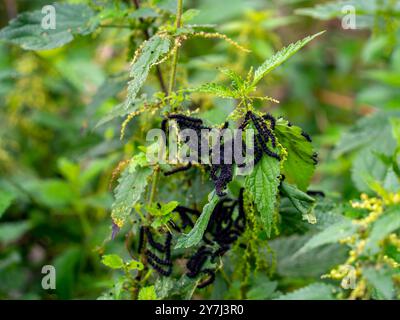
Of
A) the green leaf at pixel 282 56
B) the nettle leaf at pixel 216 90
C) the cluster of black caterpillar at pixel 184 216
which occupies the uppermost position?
the green leaf at pixel 282 56

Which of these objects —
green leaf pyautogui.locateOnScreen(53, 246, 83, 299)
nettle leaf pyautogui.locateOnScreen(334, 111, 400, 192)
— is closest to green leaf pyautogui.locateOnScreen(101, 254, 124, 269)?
green leaf pyautogui.locateOnScreen(53, 246, 83, 299)

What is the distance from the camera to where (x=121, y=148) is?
6.24 ft

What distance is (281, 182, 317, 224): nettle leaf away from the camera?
1263 mm

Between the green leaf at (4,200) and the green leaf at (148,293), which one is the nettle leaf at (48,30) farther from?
the green leaf at (148,293)

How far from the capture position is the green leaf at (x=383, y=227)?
106cm

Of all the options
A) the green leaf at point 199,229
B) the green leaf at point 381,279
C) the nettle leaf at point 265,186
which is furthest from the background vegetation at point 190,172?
the green leaf at point 199,229

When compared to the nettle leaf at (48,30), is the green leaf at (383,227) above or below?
below

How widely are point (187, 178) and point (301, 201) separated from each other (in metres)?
0.36

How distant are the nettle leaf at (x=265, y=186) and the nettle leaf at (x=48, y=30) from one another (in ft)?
2.14

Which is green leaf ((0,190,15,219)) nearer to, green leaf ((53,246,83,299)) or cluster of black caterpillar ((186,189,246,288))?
green leaf ((53,246,83,299))

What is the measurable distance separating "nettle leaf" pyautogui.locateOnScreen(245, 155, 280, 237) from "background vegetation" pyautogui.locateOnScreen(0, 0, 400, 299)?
112 mm

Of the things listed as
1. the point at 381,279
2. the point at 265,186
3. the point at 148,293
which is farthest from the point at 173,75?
the point at 381,279

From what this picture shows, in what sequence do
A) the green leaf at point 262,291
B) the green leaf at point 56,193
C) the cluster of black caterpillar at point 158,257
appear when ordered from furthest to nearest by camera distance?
the green leaf at point 56,193 < the green leaf at point 262,291 < the cluster of black caterpillar at point 158,257

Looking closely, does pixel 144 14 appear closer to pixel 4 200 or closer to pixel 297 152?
pixel 297 152
